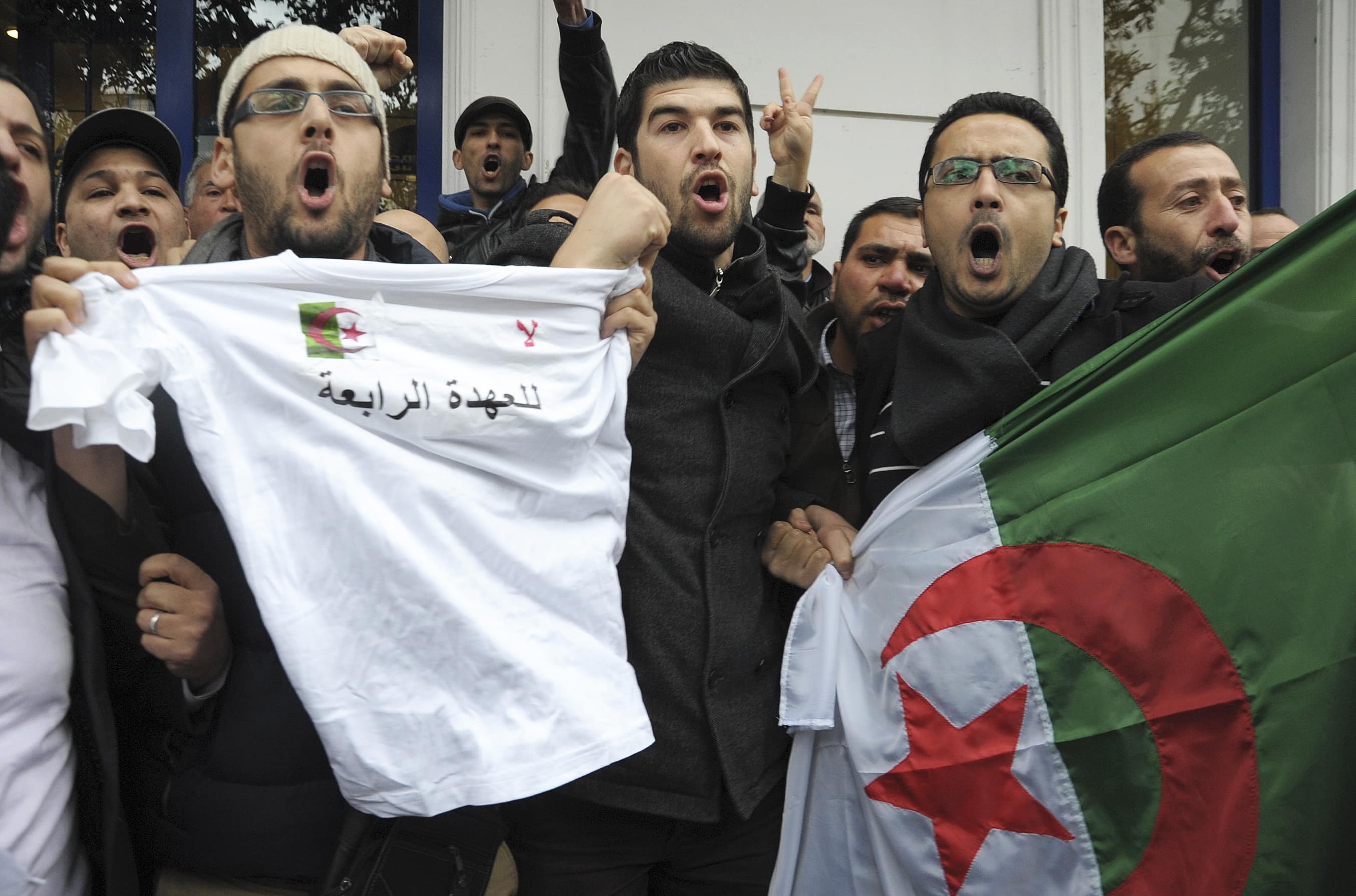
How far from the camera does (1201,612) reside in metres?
1.92

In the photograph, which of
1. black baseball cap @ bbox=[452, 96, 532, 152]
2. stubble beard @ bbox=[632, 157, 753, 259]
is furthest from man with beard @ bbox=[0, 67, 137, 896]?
black baseball cap @ bbox=[452, 96, 532, 152]

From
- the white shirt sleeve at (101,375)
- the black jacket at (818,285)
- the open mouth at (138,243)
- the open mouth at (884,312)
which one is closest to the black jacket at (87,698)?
the white shirt sleeve at (101,375)

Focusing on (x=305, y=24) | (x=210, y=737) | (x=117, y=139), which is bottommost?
(x=210, y=737)

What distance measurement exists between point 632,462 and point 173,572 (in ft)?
2.93

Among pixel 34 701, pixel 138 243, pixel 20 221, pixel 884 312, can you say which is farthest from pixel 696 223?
pixel 138 243

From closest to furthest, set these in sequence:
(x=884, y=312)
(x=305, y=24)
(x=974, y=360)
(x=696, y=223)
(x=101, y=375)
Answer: (x=101, y=375), (x=974, y=360), (x=696, y=223), (x=884, y=312), (x=305, y=24)

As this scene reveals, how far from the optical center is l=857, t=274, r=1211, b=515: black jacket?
2281 millimetres

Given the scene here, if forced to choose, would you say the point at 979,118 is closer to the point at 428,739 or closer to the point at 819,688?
the point at 819,688

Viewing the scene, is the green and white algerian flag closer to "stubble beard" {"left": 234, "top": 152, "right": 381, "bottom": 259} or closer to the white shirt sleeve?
"stubble beard" {"left": 234, "top": 152, "right": 381, "bottom": 259}

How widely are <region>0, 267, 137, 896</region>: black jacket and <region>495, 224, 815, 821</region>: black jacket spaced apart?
0.79m

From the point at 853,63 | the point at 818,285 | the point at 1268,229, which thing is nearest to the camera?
the point at 1268,229

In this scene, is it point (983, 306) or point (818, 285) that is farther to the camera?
point (818, 285)

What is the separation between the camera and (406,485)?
1888mm

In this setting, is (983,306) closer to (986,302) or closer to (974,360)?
(986,302)
